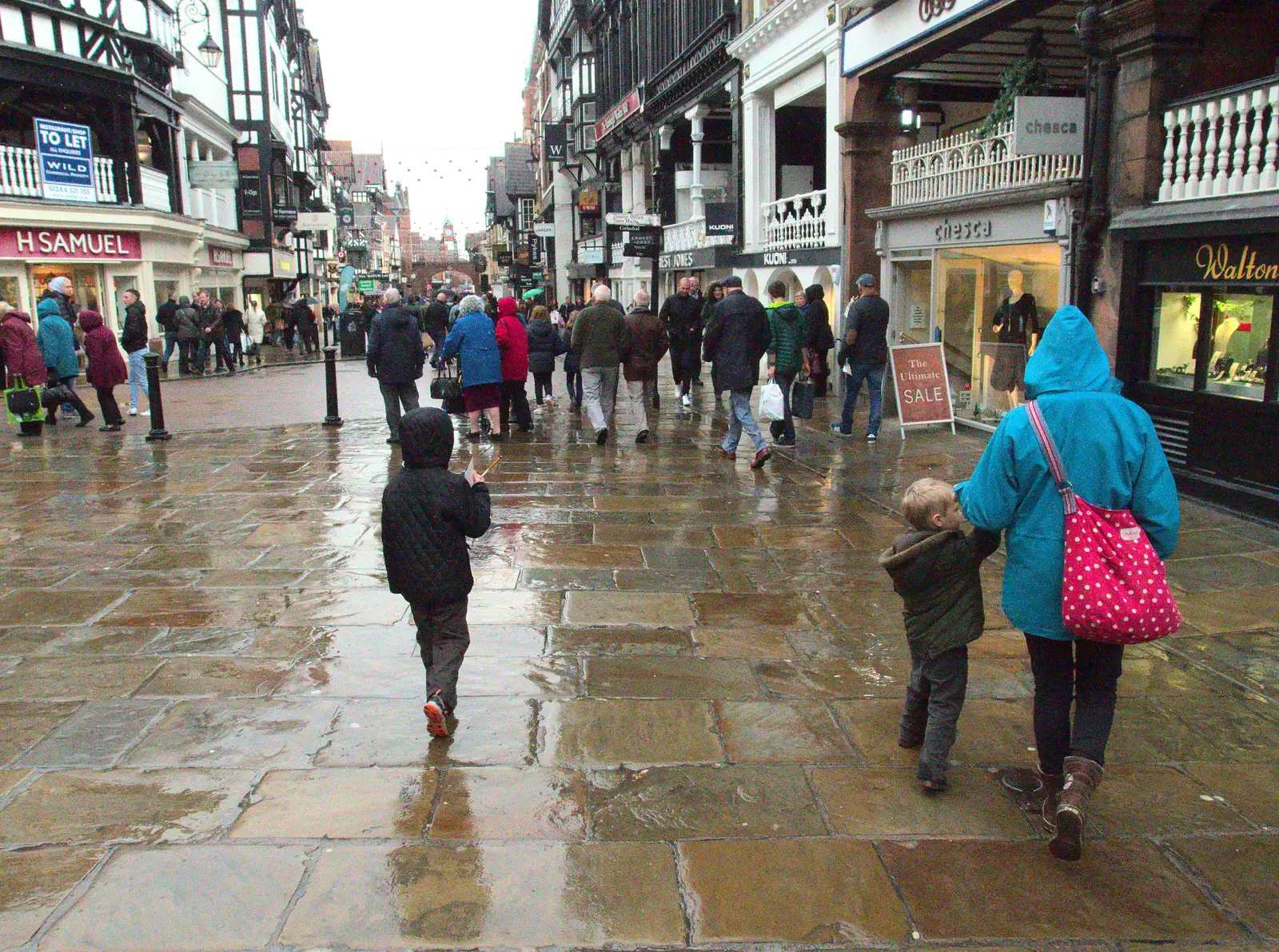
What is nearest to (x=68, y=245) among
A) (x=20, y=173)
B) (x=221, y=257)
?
(x=20, y=173)

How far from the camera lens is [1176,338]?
28.6 feet

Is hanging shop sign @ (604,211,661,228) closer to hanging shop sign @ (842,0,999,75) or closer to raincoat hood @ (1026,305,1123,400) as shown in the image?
hanging shop sign @ (842,0,999,75)

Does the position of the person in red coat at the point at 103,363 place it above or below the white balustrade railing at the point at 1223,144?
below

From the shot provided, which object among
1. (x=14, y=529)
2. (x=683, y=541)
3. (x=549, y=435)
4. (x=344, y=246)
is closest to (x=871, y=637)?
(x=683, y=541)

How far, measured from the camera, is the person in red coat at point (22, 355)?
1205cm

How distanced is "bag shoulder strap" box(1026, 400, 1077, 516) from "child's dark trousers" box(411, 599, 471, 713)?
223cm

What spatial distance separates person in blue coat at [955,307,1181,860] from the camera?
3.22 metres

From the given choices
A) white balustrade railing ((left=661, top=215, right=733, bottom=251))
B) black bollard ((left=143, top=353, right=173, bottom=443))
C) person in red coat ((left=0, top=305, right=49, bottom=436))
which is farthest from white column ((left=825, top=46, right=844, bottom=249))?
person in red coat ((left=0, top=305, right=49, bottom=436))

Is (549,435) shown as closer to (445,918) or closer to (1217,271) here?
(1217,271)

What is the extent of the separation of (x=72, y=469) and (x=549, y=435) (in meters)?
4.93

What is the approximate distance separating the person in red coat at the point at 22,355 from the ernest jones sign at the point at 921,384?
9.76m

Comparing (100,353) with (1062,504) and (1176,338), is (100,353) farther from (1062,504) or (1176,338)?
(1062,504)

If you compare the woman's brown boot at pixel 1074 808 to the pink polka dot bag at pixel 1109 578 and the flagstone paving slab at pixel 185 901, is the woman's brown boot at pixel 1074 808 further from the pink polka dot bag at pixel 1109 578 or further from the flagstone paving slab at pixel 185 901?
the flagstone paving slab at pixel 185 901

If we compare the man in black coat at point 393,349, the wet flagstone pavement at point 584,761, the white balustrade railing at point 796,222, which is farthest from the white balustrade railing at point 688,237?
the wet flagstone pavement at point 584,761
